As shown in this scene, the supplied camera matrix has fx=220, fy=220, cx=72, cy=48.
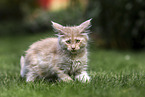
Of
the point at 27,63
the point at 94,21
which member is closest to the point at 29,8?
the point at 94,21

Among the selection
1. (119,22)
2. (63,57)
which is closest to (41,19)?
(119,22)

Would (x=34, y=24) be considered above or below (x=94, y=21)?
above

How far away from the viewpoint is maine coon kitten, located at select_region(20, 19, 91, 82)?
10.8ft

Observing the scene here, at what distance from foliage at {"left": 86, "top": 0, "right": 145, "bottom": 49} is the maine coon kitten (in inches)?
191

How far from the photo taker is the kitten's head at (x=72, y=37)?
10.6ft

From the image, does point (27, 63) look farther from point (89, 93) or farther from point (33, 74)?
point (89, 93)

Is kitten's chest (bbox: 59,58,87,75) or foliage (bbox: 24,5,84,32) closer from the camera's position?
kitten's chest (bbox: 59,58,87,75)

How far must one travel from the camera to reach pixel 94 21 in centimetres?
858

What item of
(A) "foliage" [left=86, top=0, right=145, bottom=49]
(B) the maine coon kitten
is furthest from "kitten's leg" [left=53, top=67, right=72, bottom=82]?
(A) "foliage" [left=86, top=0, right=145, bottom=49]

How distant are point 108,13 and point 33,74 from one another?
5.49 meters

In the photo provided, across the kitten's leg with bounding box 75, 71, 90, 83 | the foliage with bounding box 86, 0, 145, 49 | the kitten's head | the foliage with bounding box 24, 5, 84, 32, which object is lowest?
the kitten's leg with bounding box 75, 71, 90, 83

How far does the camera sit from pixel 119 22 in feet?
26.7

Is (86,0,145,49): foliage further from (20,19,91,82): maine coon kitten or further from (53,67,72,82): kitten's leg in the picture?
(53,67,72,82): kitten's leg

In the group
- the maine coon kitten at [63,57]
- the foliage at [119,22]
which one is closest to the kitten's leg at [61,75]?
the maine coon kitten at [63,57]
